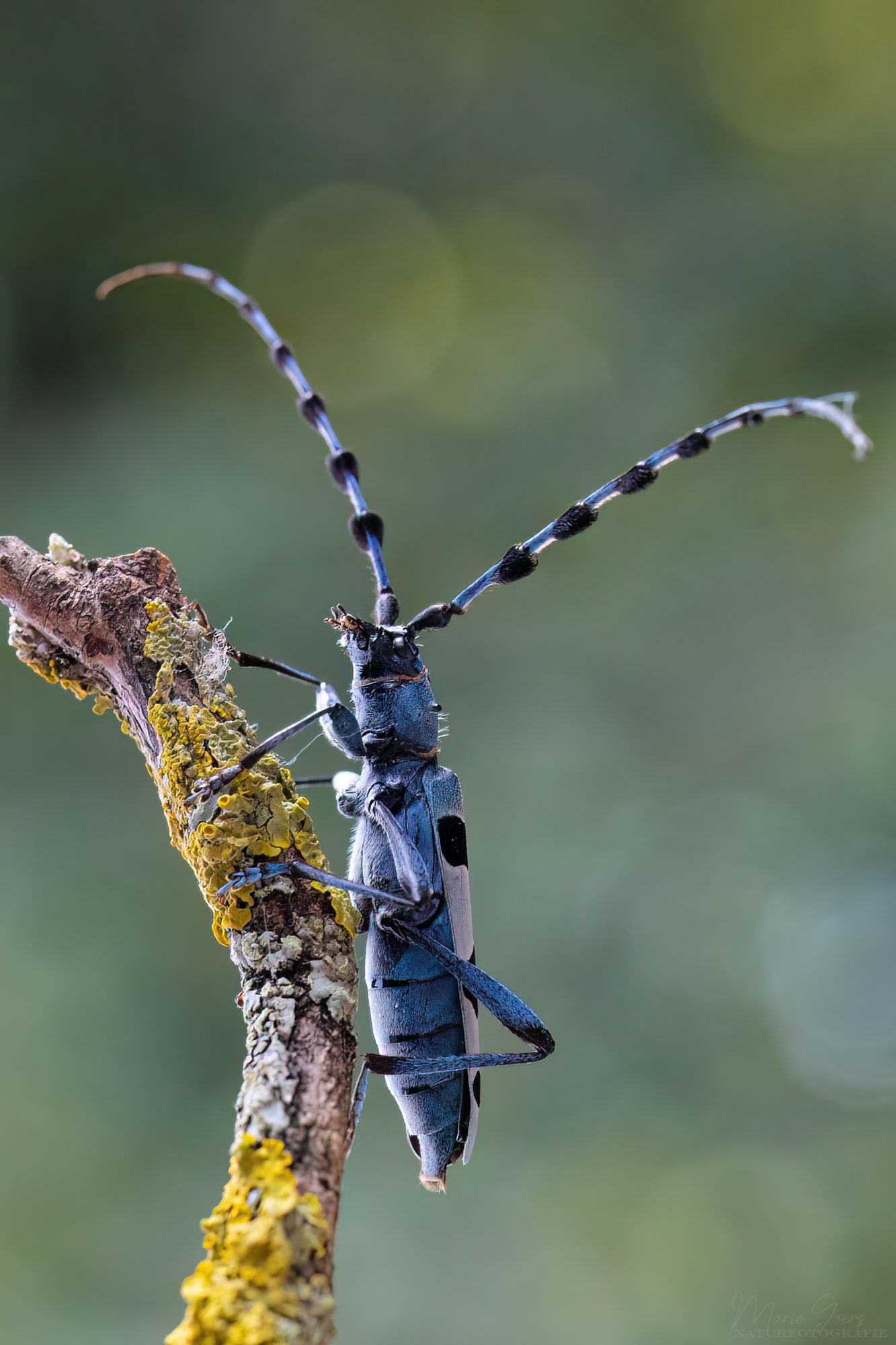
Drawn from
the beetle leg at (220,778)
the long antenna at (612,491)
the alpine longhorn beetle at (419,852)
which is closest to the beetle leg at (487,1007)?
the alpine longhorn beetle at (419,852)

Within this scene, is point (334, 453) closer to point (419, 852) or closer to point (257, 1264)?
point (419, 852)

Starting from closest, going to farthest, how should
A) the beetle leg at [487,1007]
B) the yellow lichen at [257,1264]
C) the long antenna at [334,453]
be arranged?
1. the yellow lichen at [257,1264]
2. the beetle leg at [487,1007]
3. the long antenna at [334,453]

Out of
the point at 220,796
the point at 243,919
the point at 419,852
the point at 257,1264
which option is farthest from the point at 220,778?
the point at 257,1264

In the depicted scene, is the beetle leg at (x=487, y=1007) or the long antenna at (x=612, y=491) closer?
the beetle leg at (x=487, y=1007)

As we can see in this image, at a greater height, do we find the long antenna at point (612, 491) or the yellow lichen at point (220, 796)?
the long antenna at point (612, 491)

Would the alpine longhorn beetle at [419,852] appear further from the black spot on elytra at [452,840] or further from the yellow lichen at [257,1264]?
the yellow lichen at [257,1264]

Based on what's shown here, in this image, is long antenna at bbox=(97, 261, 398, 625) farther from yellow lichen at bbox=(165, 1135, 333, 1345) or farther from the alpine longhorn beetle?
yellow lichen at bbox=(165, 1135, 333, 1345)
